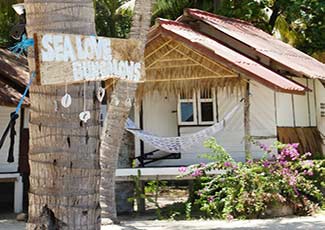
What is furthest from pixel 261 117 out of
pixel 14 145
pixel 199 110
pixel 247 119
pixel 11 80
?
pixel 11 80

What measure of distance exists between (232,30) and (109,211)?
6.07 metres

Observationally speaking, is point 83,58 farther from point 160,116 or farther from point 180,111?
point 160,116

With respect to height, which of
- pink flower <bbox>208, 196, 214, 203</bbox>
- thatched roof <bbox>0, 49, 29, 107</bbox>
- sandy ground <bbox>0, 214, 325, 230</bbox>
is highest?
thatched roof <bbox>0, 49, 29, 107</bbox>

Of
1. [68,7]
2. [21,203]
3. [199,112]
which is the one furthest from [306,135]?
[68,7]

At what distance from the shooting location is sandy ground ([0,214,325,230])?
27.3 ft

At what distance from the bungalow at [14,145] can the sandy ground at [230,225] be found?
6.55 ft

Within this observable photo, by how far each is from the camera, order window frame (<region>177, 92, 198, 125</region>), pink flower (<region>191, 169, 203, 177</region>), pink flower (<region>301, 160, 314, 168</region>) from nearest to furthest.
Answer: pink flower (<region>301, 160, 314, 168</region>), pink flower (<region>191, 169, 203, 177</region>), window frame (<region>177, 92, 198, 125</region>)

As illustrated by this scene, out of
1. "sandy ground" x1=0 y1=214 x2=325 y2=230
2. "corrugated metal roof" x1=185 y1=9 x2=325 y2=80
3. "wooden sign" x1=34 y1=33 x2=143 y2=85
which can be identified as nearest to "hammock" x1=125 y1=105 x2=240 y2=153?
"sandy ground" x1=0 y1=214 x2=325 y2=230

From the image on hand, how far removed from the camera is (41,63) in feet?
8.95

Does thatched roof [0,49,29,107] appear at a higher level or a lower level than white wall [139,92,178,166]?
higher

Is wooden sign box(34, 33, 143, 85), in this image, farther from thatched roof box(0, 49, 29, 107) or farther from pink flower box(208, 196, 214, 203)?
thatched roof box(0, 49, 29, 107)

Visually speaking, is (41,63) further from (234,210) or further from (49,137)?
(234,210)

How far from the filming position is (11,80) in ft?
39.5

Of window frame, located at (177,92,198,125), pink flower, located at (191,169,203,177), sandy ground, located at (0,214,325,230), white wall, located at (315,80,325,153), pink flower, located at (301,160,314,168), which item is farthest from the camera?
white wall, located at (315,80,325,153)
